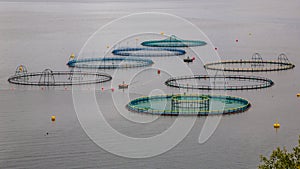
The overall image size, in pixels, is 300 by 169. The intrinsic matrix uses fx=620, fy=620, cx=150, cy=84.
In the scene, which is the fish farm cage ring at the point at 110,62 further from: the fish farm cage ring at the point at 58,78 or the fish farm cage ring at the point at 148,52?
the fish farm cage ring at the point at 148,52

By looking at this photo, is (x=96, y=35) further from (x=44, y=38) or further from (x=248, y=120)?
(x=248, y=120)

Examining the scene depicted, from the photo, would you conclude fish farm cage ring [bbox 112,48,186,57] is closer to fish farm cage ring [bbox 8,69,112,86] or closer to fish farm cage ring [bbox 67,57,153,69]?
fish farm cage ring [bbox 67,57,153,69]

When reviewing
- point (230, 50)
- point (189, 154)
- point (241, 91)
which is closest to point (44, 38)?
point (230, 50)

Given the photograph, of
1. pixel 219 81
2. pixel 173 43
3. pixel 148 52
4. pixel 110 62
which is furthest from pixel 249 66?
pixel 173 43

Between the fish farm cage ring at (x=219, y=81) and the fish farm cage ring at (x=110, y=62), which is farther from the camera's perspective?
the fish farm cage ring at (x=110, y=62)

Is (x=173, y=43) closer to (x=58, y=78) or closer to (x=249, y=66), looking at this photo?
(x=249, y=66)

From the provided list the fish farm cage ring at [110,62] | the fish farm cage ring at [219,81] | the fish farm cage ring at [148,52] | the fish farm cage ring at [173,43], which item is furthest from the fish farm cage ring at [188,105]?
the fish farm cage ring at [173,43]

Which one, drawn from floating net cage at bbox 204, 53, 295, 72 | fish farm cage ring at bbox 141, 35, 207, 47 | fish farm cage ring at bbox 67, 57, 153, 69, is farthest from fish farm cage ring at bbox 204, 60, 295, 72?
fish farm cage ring at bbox 141, 35, 207, 47
